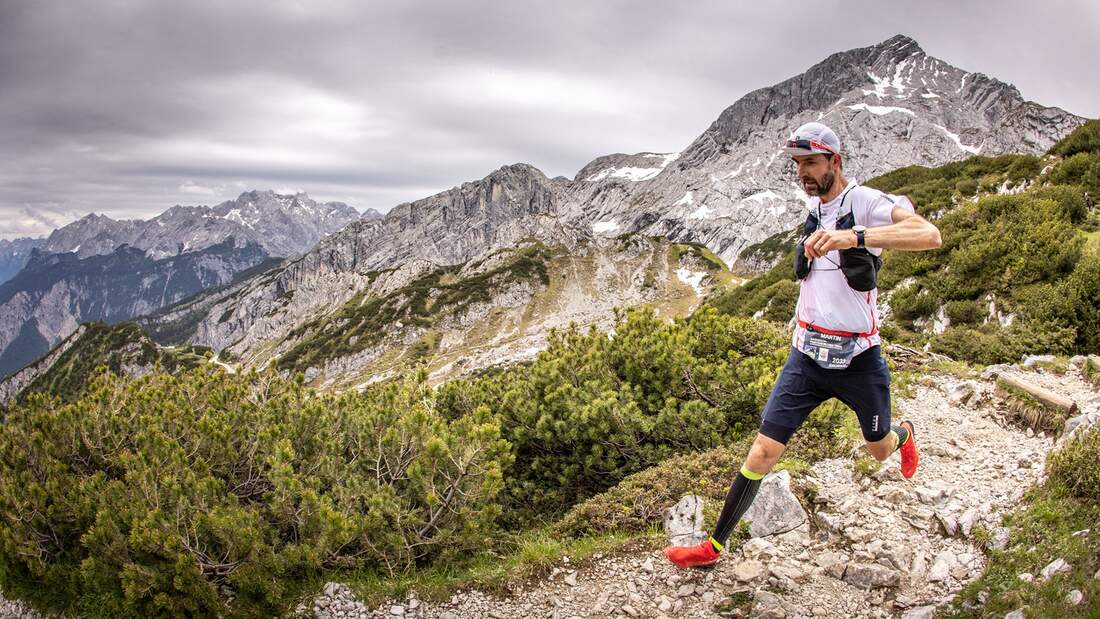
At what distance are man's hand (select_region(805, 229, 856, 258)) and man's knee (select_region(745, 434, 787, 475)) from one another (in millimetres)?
1787

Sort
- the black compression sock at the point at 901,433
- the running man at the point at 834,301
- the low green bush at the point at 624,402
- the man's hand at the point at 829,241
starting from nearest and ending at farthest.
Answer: the man's hand at the point at 829,241 → the running man at the point at 834,301 → the black compression sock at the point at 901,433 → the low green bush at the point at 624,402

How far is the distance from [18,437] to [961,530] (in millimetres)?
12447

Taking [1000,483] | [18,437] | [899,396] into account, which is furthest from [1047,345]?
[18,437]

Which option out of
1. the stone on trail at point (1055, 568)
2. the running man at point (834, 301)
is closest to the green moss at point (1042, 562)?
the stone on trail at point (1055, 568)

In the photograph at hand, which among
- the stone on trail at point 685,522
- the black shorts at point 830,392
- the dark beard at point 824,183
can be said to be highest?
the dark beard at point 824,183

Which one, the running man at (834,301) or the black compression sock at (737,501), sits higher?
the running man at (834,301)

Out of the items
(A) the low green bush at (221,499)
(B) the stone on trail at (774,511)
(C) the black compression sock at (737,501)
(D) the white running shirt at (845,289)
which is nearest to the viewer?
(D) the white running shirt at (845,289)

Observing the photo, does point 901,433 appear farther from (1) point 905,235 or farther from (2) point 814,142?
(2) point 814,142

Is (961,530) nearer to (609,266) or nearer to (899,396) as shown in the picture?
(899,396)

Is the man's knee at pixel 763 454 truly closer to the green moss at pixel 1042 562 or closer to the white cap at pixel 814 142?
the green moss at pixel 1042 562

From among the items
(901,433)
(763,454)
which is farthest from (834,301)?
(901,433)

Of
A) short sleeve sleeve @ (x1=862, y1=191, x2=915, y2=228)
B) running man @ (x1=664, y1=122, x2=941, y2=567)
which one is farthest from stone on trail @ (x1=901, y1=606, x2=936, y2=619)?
short sleeve sleeve @ (x1=862, y1=191, x2=915, y2=228)

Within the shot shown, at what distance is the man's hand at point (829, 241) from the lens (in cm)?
409

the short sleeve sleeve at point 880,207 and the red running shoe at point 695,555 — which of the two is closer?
the short sleeve sleeve at point 880,207
